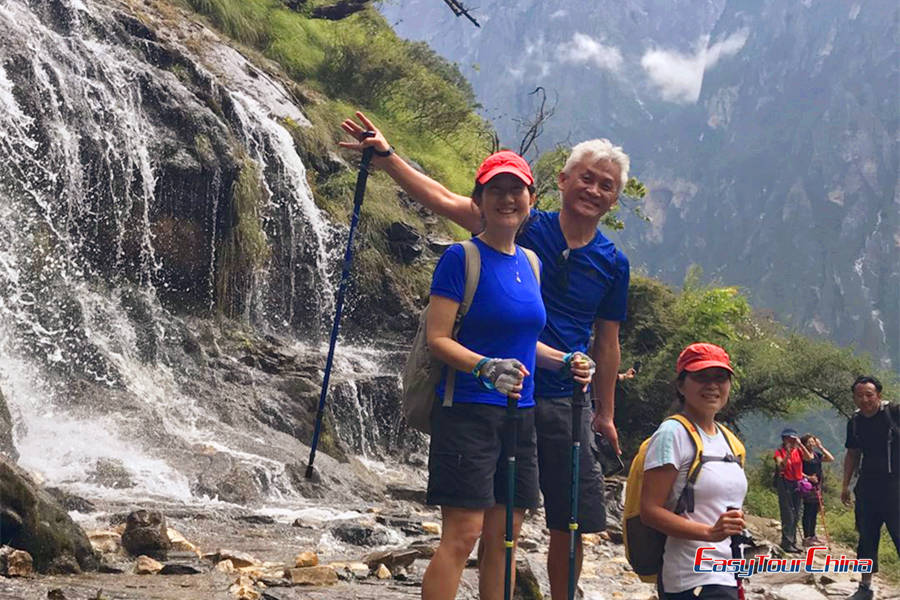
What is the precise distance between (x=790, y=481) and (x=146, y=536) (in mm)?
9270

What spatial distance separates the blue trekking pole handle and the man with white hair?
5 cm

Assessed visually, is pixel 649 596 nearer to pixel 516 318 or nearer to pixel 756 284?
pixel 516 318

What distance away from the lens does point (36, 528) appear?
5.27 metres

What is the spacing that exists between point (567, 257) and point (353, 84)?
24.3 meters

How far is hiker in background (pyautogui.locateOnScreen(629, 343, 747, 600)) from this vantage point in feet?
11.2

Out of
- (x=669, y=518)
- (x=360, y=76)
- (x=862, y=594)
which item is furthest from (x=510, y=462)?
(x=360, y=76)

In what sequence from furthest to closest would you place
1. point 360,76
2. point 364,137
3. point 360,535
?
1. point 360,76
2. point 360,535
3. point 364,137

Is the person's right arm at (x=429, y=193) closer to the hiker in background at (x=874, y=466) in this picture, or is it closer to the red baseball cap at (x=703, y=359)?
the red baseball cap at (x=703, y=359)

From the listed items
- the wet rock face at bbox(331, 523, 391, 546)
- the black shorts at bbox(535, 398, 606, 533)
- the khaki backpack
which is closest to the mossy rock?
the wet rock face at bbox(331, 523, 391, 546)

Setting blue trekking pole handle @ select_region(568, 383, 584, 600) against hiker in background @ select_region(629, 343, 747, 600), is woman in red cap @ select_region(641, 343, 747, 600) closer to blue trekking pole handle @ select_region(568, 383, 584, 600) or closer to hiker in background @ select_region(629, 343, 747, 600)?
hiker in background @ select_region(629, 343, 747, 600)

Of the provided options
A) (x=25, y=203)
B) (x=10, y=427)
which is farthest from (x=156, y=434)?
(x=25, y=203)

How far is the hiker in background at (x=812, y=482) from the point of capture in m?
12.8

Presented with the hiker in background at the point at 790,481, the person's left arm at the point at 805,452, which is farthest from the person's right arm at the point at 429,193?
the person's left arm at the point at 805,452

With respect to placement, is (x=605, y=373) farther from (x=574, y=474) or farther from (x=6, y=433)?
(x=6, y=433)
